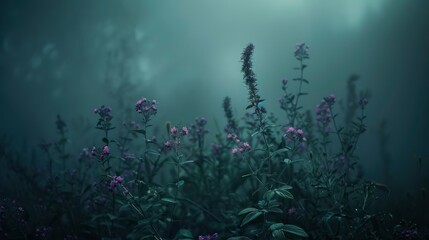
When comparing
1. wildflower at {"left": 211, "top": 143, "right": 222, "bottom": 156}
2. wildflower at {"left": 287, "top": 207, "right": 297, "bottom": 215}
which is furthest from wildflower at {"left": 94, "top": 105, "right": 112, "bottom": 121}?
wildflower at {"left": 287, "top": 207, "right": 297, "bottom": 215}

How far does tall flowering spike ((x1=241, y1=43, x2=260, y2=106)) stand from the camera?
7.87ft

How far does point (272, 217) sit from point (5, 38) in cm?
742

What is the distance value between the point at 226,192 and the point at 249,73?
1.76 m

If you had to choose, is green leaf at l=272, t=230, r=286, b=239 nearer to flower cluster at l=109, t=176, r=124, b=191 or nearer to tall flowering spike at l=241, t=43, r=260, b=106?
tall flowering spike at l=241, t=43, r=260, b=106

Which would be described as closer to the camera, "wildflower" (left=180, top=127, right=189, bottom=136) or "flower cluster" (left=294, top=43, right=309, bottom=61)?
"wildflower" (left=180, top=127, right=189, bottom=136)

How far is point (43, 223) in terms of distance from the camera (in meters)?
3.24

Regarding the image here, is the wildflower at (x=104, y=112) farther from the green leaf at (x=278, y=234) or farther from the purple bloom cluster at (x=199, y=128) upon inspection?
the green leaf at (x=278, y=234)

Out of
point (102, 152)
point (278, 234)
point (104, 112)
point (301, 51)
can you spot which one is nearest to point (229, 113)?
point (301, 51)

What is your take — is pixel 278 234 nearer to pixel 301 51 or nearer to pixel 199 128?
pixel 199 128

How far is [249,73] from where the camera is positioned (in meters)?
2.44

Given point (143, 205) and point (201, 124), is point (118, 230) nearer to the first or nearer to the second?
point (143, 205)

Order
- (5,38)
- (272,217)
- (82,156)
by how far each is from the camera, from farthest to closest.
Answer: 1. (5,38)
2. (82,156)
3. (272,217)

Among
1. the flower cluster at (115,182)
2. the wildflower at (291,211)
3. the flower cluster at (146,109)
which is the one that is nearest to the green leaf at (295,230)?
the wildflower at (291,211)

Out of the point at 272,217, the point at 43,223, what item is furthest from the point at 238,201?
the point at 43,223
